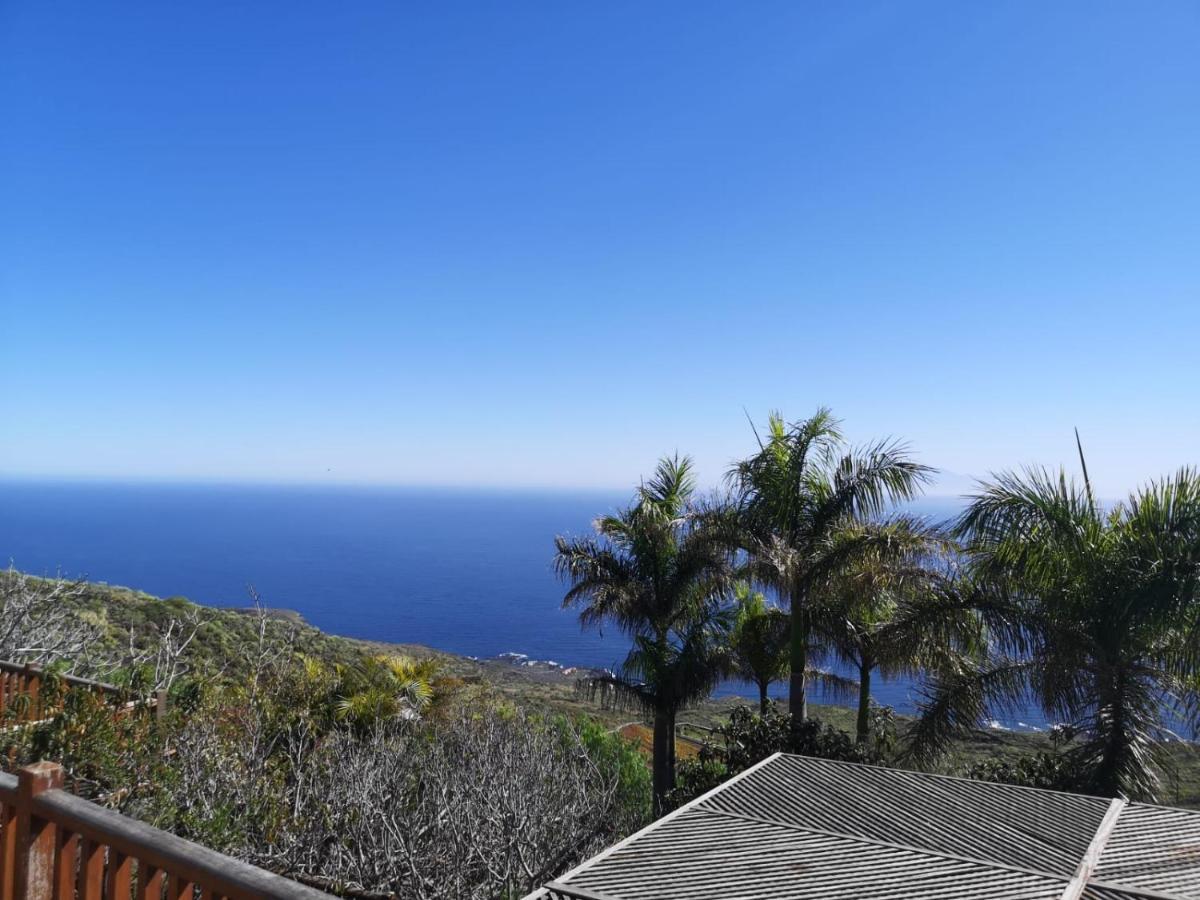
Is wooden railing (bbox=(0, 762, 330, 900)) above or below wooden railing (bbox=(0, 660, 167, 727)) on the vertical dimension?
above

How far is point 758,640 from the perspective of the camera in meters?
12.7

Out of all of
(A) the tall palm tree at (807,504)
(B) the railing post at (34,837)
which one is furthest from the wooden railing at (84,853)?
(A) the tall palm tree at (807,504)

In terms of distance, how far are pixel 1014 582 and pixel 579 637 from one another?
242 ft

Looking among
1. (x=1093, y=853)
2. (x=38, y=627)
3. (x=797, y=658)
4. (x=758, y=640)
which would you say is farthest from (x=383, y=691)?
(x=1093, y=853)

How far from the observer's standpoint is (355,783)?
22.6 ft

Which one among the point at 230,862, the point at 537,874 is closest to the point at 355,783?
the point at 537,874

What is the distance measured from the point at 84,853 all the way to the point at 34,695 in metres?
5.55

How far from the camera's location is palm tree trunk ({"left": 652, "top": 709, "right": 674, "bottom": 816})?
11.8 metres

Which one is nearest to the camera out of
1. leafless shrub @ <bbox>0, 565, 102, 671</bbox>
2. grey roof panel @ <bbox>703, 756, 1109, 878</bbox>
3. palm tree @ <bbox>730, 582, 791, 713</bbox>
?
grey roof panel @ <bbox>703, 756, 1109, 878</bbox>

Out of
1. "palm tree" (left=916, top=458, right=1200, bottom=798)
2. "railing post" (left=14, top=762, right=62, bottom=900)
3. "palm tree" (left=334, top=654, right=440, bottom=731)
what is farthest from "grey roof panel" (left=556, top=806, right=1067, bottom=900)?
"palm tree" (left=334, top=654, right=440, bottom=731)

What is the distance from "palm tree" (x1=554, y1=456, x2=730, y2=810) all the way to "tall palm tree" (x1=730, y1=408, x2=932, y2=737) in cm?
103

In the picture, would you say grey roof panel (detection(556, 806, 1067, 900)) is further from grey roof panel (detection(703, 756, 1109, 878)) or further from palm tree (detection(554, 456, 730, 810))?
palm tree (detection(554, 456, 730, 810))

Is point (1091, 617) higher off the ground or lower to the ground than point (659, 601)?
higher

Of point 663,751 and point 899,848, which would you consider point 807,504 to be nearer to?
point 663,751
